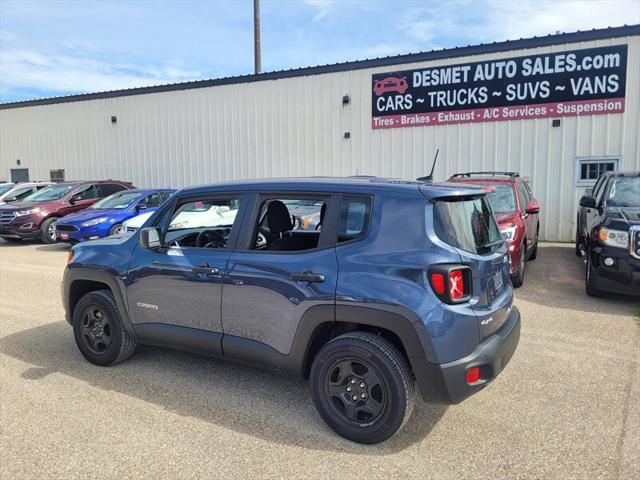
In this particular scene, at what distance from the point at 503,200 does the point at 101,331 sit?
6192 millimetres

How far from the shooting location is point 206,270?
3.90 m

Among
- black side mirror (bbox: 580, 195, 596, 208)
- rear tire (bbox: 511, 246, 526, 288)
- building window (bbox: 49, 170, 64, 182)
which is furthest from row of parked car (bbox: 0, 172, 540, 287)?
building window (bbox: 49, 170, 64, 182)

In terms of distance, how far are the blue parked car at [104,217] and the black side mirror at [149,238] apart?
7937 mm

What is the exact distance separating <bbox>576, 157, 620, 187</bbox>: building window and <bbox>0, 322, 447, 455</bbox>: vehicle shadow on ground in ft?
36.1

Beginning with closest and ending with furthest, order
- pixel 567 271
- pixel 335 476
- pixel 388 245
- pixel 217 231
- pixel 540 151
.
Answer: pixel 335 476 < pixel 388 245 < pixel 217 231 < pixel 567 271 < pixel 540 151

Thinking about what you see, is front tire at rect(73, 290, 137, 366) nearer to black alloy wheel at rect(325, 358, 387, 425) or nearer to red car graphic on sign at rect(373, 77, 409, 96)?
black alloy wheel at rect(325, 358, 387, 425)

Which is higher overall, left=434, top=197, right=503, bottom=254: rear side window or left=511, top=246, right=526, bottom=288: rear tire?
left=434, top=197, right=503, bottom=254: rear side window

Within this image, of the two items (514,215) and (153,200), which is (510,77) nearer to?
(514,215)

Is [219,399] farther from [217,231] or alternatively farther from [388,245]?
[388,245]

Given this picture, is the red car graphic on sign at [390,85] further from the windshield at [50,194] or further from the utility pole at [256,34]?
the utility pole at [256,34]

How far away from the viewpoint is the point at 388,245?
10.7 feet

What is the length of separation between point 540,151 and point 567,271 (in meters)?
5.15

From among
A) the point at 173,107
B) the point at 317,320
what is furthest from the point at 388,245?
the point at 173,107

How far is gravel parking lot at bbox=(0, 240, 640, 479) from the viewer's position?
3053 mm
